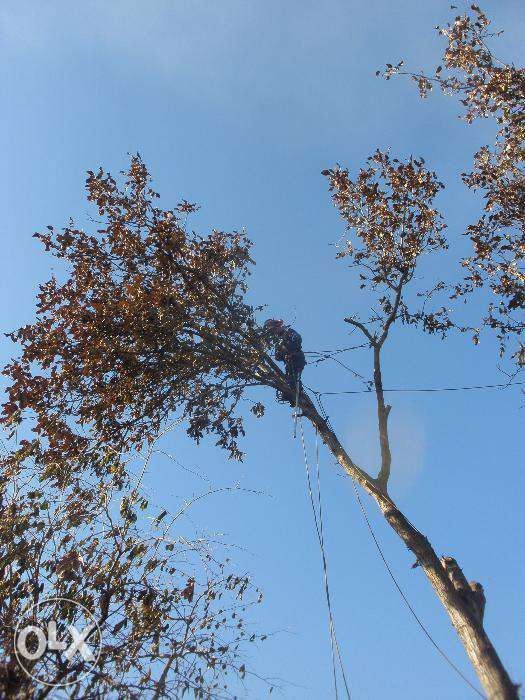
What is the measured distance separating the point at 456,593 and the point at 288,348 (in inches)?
189

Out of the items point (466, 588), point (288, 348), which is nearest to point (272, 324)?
point (288, 348)

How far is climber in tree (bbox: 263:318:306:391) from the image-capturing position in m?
9.95

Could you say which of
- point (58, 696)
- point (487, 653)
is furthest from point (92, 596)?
point (487, 653)

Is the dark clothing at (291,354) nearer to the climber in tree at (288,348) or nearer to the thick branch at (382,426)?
the climber in tree at (288,348)

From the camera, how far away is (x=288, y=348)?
1014 cm

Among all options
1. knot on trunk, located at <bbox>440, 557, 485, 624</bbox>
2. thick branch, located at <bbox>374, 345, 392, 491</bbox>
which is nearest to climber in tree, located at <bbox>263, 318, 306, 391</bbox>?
thick branch, located at <bbox>374, 345, 392, 491</bbox>

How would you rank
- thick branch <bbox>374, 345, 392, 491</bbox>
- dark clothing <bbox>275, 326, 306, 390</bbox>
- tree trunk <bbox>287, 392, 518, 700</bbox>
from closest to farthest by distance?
tree trunk <bbox>287, 392, 518, 700</bbox> → thick branch <bbox>374, 345, 392, 491</bbox> → dark clothing <bbox>275, 326, 306, 390</bbox>

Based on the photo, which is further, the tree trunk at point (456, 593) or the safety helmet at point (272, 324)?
the safety helmet at point (272, 324)

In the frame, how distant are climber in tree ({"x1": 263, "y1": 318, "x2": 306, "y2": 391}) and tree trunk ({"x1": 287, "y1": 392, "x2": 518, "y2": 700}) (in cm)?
190

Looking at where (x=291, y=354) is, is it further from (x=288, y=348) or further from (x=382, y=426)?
(x=382, y=426)

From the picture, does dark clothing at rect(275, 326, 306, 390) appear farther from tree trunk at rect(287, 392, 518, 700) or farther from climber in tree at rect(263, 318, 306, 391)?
tree trunk at rect(287, 392, 518, 700)

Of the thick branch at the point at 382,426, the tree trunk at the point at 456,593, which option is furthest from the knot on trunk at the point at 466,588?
the thick branch at the point at 382,426

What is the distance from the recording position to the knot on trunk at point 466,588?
655cm

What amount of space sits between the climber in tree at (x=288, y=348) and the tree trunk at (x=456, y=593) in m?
1.90
